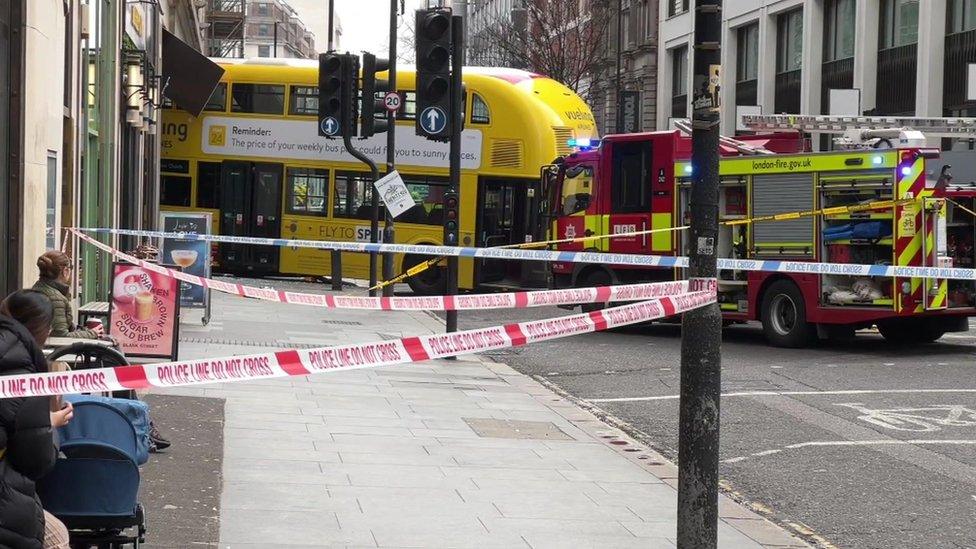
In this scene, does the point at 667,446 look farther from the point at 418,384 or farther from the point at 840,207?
the point at 840,207

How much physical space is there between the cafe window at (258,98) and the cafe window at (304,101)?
0.70ft

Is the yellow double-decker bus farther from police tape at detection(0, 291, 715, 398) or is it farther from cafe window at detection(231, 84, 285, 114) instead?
police tape at detection(0, 291, 715, 398)

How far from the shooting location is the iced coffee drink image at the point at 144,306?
12.7 m

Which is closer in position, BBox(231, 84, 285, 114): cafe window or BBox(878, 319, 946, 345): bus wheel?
BBox(878, 319, 946, 345): bus wheel

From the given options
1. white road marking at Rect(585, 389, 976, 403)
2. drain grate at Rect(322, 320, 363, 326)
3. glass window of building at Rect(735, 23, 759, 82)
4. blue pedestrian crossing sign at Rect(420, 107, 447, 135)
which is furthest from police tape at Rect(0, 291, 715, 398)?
glass window of building at Rect(735, 23, 759, 82)

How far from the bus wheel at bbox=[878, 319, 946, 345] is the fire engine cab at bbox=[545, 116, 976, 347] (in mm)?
18

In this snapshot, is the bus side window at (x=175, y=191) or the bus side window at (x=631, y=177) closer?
the bus side window at (x=631, y=177)

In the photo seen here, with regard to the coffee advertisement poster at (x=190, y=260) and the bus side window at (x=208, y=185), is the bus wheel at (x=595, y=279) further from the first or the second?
the bus side window at (x=208, y=185)

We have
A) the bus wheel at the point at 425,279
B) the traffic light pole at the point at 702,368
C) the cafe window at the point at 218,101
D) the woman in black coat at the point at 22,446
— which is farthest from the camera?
the cafe window at the point at 218,101

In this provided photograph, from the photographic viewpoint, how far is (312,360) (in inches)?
217

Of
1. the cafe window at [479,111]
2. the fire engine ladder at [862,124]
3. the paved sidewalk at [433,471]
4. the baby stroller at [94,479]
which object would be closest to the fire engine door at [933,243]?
the fire engine ladder at [862,124]

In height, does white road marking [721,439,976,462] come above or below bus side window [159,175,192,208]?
below

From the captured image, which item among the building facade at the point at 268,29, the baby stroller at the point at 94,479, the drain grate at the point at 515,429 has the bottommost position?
the drain grate at the point at 515,429

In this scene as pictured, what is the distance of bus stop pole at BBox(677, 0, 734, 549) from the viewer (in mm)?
5656
